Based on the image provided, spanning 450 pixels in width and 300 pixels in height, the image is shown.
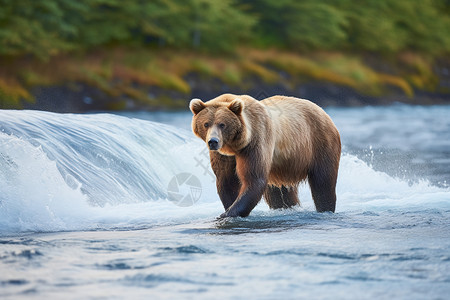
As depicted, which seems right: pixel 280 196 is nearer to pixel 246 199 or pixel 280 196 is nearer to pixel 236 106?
pixel 246 199

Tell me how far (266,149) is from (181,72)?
27.4 metres

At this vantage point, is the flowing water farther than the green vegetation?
No

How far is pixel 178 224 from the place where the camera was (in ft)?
21.3

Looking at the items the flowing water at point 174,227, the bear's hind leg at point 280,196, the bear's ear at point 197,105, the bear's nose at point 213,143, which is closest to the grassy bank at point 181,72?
the flowing water at point 174,227

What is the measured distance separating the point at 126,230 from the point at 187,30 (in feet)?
102

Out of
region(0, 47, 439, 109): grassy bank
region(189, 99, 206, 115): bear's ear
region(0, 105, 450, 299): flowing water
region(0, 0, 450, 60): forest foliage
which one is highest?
region(0, 0, 450, 60): forest foliage

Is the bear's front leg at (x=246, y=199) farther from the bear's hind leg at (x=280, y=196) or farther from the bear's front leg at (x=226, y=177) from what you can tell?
the bear's hind leg at (x=280, y=196)

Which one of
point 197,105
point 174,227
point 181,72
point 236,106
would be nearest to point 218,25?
point 181,72

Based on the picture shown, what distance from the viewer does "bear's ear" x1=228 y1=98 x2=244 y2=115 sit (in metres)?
6.16

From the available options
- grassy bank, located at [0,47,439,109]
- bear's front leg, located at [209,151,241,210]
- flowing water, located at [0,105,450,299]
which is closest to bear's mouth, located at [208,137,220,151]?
bear's front leg, located at [209,151,241,210]

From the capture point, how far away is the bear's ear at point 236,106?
6164mm

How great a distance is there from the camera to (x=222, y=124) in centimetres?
614

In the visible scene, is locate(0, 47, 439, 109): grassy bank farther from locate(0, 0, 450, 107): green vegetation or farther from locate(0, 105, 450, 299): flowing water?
locate(0, 105, 450, 299): flowing water

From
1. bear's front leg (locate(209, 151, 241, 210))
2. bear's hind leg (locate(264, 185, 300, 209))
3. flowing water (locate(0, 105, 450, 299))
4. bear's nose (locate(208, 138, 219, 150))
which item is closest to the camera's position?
flowing water (locate(0, 105, 450, 299))
